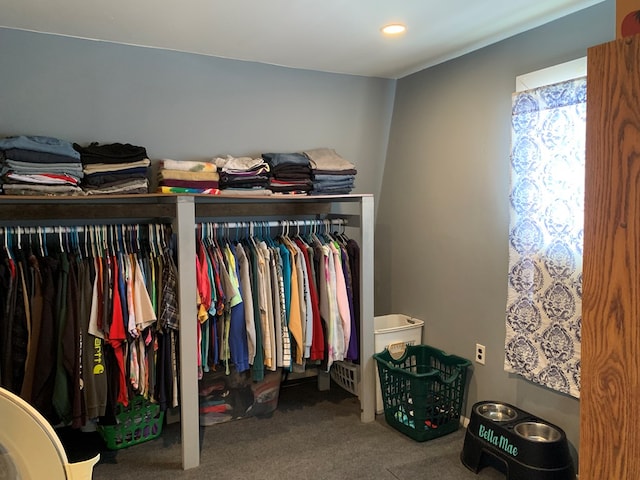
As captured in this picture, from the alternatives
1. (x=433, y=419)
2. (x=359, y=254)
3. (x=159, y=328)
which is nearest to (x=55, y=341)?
(x=159, y=328)

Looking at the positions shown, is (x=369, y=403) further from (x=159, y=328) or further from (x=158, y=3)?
(x=158, y=3)

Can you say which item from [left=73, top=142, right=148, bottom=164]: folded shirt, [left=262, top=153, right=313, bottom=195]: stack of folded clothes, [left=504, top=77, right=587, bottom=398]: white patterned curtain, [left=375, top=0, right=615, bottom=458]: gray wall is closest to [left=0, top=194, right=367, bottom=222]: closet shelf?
[left=262, top=153, right=313, bottom=195]: stack of folded clothes

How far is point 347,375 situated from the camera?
3484mm

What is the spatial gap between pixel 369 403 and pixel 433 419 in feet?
1.37

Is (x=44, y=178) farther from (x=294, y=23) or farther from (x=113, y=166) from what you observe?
(x=294, y=23)

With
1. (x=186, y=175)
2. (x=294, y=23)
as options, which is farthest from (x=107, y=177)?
(x=294, y=23)

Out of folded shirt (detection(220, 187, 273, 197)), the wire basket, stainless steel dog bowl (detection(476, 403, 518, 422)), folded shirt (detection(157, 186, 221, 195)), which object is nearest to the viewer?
stainless steel dog bowl (detection(476, 403, 518, 422))

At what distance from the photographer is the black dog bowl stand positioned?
7.51ft

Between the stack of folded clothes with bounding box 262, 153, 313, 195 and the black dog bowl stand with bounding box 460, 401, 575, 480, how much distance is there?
1.64 m

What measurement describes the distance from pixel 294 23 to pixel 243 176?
910 millimetres

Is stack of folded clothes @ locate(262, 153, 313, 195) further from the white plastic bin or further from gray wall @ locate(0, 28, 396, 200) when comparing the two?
the white plastic bin

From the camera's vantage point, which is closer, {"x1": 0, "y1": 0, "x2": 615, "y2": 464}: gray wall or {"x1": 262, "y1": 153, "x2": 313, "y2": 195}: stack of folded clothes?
{"x1": 0, "y1": 0, "x2": 615, "y2": 464}: gray wall

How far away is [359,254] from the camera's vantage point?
3.21 metres

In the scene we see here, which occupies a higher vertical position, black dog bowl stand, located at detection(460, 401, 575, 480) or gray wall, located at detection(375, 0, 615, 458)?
gray wall, located at detection(375, 0, 615, 458)
